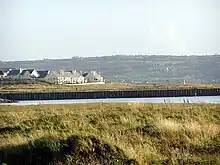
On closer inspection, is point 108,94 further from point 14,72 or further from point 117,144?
point 117,144

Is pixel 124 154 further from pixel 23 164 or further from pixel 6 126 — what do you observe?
pixel 6 126

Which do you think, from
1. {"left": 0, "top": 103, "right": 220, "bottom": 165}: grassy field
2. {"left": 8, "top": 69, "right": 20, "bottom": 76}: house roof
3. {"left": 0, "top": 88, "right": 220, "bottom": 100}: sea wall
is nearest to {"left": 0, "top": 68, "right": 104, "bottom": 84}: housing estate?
{"left": 8, "top": 69, "right": 20, "bottom": 76}: house roof

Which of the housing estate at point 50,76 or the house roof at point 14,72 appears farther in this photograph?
the house roof at point 14,72

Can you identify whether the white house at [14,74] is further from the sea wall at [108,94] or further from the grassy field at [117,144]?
the grassy field at [117,144]

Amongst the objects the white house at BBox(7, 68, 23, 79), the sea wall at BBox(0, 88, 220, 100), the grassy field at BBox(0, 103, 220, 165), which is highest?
the grassy field at BBox(0, 103, 220, 165)

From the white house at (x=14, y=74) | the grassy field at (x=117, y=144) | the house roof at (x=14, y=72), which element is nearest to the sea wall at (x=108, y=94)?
the white house at (x=14, y=74)

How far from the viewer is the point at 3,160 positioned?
42.5 feet

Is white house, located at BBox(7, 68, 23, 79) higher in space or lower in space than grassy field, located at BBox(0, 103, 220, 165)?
lower

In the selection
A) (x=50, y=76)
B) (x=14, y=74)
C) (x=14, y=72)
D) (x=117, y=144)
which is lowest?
(x=50, y=76)

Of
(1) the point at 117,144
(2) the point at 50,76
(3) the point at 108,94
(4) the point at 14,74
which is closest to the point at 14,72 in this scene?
→ (4) the point at 14,74

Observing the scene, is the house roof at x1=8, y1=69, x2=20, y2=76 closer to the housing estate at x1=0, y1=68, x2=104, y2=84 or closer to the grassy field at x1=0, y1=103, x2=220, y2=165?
the housing estate at x1=0, y1=68, x2=104, y2=84

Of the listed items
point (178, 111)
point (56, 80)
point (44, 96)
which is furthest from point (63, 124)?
point (56, 80)

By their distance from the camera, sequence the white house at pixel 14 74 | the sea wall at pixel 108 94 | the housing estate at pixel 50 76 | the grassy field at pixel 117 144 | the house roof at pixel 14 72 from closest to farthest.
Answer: the grassy field at pixel 117 144, the sea wall at pixel 108 94, the housing estate at pixel 50 76, the white house at pixel 14 74, the house roof at pixel 14 72

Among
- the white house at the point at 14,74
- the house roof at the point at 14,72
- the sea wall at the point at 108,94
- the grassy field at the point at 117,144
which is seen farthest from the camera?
the house roof at the point at 14,72
